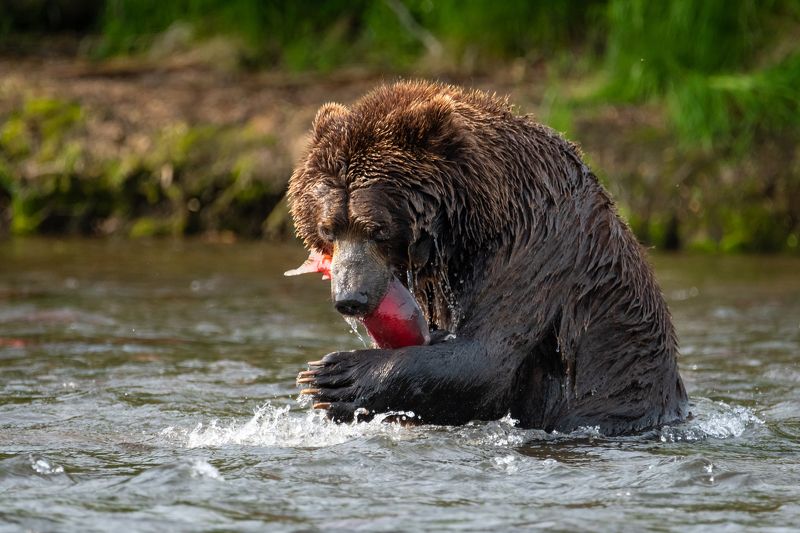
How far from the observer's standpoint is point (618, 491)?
17.1 ft

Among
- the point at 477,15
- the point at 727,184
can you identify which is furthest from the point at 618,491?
the point at 477,15

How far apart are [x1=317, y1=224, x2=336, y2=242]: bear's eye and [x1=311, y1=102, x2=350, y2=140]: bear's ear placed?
45cm

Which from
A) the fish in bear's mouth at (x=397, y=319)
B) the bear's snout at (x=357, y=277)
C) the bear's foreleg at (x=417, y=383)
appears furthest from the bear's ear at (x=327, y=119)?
the bear's foreleg at (x=417, y=383)

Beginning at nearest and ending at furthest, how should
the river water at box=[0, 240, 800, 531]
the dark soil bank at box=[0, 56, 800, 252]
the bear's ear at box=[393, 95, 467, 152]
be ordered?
the river water at box=[0, 240, 800, 531] < the bear's ear at box=[393, 95, 467, 152] < the dark soil bank at box=[0, 56, 800, 252]

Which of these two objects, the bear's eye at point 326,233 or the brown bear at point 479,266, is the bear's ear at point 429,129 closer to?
the brown bear at point 479,266

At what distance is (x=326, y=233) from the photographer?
6082 millimetres

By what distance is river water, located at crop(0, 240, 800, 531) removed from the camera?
485 cm

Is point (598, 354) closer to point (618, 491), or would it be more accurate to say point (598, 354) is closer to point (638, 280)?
point (638, 280)

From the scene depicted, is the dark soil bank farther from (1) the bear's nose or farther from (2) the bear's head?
(1) the bear's nose

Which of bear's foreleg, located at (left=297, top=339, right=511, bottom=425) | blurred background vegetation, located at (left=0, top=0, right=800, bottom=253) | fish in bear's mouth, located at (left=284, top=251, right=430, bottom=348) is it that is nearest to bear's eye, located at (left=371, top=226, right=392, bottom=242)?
fish in bear's mouth, located at (left=284, top=251, right=430, bottom=348)

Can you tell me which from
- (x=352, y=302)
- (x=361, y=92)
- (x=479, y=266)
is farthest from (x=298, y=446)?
(x=361, y=92)

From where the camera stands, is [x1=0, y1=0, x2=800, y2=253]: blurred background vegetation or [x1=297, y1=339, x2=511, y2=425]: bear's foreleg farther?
[x1=0, y1=0, x2=800, y2=253]: blurred background vegetation

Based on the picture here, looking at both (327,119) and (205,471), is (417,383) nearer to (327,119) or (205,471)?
(205,471)

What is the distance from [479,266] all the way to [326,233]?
2.27ft
